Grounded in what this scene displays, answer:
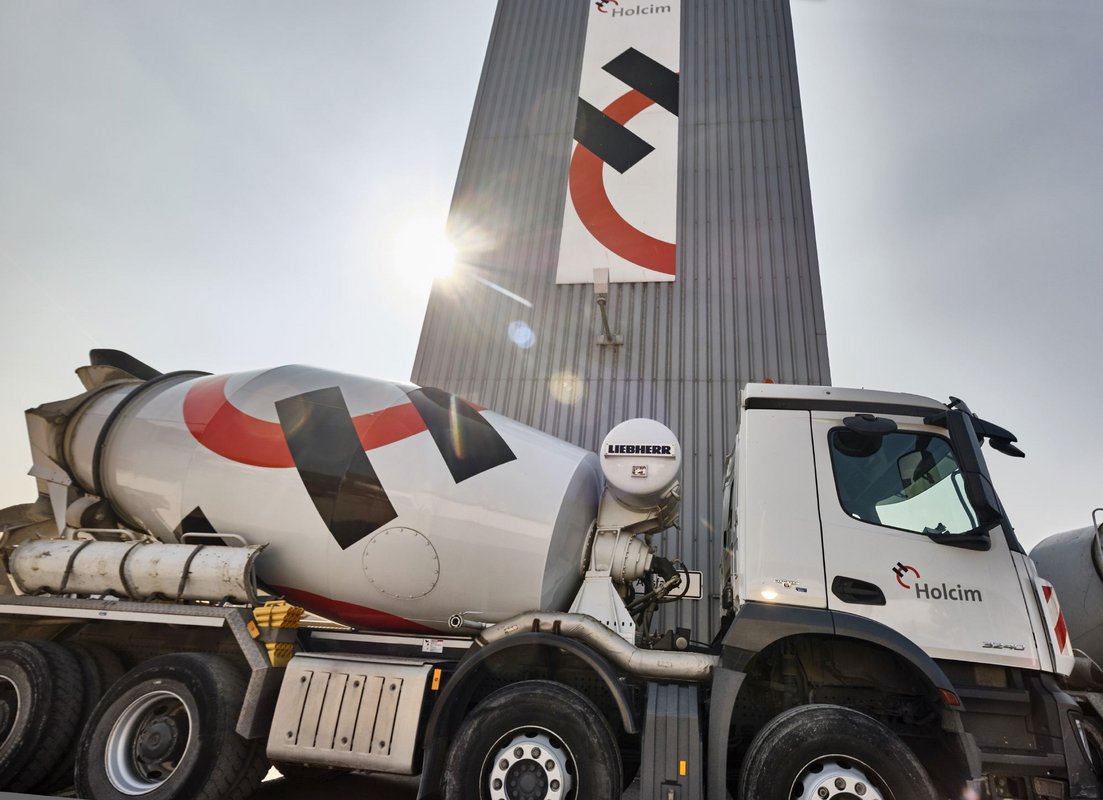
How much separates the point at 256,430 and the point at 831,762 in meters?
4.85

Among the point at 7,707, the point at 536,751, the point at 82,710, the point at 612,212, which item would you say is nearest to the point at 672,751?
the point at 536,751

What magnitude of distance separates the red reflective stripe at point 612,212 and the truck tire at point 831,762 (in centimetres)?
752

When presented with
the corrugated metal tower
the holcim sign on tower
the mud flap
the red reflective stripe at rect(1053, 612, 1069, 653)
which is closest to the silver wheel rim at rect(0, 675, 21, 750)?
the mud flap

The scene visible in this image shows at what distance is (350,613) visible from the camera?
507 cm

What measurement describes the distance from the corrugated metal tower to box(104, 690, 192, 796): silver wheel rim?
5.71 metres

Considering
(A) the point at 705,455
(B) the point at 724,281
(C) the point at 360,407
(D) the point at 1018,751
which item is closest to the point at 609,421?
(A) the point at 705,455

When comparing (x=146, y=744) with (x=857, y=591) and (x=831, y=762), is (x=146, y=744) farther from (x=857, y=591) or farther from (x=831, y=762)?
(x=857, y=591)

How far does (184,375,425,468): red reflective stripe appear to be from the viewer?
507cm

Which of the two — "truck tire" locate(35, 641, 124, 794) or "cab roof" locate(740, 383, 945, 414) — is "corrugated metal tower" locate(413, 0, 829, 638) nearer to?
"cab roof" locate(740, 383, 945, 414)

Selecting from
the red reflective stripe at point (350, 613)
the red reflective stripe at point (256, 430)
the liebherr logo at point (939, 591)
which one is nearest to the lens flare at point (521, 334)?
the red reflective stripe at point (256, 430)

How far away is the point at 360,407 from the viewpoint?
17.2ft

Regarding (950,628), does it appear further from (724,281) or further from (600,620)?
(724,281)

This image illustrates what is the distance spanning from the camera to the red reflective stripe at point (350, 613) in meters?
4.98

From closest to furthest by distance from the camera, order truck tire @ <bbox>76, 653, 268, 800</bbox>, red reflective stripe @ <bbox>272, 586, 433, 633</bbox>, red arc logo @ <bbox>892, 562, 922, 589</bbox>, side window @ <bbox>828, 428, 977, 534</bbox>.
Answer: red arc logo @ <bbox>892, 562, 922, 589</bbox> < side window @ <bbox>828, 428, 977, 534</bbox> < truck tire @ <bbox>76, 653, 268, 800</bbox> < red reflective stripe @ <bbox>272, 586, 433, 633</bbox>
